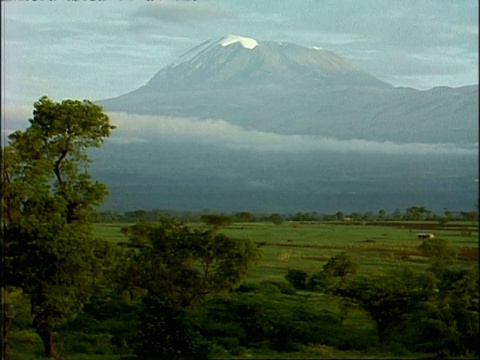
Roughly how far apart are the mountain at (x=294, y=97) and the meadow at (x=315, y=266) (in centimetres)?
85

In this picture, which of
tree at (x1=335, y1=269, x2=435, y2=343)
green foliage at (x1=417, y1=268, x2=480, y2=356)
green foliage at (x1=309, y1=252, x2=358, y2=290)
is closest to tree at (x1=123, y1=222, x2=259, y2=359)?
green foliage at (x1=309, y1=252, x2=358, y2=290)

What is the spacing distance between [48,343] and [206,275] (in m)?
1.53

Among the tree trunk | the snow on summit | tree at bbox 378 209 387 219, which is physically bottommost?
the tree trunk

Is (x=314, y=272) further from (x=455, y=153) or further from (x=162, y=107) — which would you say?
(x=162, y=107)

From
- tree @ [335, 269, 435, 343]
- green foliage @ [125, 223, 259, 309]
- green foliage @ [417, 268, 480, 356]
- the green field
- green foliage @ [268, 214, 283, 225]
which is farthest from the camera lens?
green foliage @ [268, 214, 283, 225]

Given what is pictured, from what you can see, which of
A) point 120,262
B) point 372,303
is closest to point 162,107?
point 120,262

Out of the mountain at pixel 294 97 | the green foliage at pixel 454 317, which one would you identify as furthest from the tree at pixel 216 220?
the green foliage at pixel 454 317

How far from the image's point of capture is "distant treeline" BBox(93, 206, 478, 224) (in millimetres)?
6773

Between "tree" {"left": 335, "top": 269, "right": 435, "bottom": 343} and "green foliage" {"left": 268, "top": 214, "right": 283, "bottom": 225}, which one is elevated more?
"green foliage" {"left": 268, "top": 214, "right": 283, "bottom": 225}

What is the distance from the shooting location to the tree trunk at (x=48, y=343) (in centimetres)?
696

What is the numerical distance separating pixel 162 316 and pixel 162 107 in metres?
1.91

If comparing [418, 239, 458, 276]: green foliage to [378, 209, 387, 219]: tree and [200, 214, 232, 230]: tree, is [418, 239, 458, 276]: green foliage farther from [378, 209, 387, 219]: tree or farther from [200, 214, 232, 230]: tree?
[200, 214, 232, 230]: tree

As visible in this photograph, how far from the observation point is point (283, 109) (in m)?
7.22

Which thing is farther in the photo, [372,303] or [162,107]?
[162,107]
